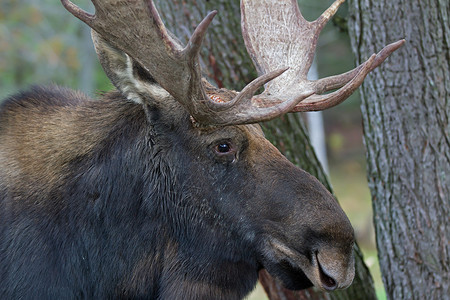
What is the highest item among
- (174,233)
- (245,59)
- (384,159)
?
(245,59)

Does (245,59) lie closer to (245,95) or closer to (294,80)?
(294,80)

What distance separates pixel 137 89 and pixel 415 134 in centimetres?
209

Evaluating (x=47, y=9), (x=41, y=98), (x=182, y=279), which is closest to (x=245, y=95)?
(x=182, y=279)

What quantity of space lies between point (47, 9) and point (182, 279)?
1795 cm

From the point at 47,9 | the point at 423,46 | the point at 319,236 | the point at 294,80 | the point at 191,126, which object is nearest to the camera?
the point at 319,236

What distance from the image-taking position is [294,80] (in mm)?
4055

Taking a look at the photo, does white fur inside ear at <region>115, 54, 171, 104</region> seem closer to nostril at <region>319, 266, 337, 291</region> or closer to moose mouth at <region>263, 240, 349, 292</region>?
moose mouth at <region>263, 240, 349, 292</region>

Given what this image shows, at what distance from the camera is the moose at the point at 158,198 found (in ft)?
11.2

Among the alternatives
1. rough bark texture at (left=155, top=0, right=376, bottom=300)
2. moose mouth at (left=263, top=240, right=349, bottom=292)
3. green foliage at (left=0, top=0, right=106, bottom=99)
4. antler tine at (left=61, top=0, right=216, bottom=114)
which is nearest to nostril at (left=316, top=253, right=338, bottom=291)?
moose mouth at (left=263, top=240, right=349, bottom=292)

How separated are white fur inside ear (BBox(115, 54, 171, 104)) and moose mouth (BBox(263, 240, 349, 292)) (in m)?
0.97

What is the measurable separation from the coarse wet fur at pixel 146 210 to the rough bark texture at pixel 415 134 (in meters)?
1.45

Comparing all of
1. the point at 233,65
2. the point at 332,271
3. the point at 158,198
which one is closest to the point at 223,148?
the point at 158,198

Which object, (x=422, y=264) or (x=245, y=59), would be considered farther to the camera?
(x=245, y=59)

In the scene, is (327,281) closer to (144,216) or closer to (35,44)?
(144,216)
